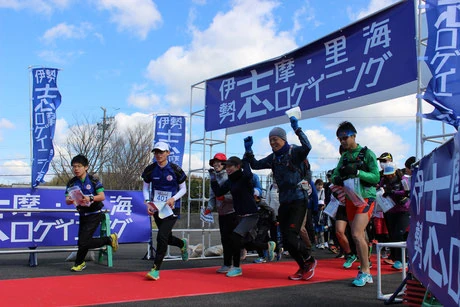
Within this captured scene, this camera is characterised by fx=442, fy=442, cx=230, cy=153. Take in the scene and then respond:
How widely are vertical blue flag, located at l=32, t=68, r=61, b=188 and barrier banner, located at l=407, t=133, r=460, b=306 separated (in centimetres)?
764

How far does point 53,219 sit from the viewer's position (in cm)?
766

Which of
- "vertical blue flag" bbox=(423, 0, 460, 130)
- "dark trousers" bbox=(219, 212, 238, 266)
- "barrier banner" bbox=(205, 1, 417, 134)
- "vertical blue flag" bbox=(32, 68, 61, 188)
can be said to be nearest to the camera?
"vertical blue flag" bbox=(423, 0, 460, 130)

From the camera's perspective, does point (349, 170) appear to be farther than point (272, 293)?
Yes

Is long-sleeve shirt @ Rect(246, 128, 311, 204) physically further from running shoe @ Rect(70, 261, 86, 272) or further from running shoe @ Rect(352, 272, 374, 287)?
running shoe @ Rect(70, 261, 86, 272)

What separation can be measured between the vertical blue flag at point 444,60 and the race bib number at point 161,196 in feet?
11.1

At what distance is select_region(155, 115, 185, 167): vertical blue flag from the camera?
40.8ft

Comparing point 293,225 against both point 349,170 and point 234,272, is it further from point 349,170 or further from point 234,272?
point 234,272

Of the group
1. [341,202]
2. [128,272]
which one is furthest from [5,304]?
[341,202]

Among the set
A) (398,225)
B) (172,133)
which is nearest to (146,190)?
(398,225)

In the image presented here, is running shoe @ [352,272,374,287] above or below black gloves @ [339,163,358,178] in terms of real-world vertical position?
below

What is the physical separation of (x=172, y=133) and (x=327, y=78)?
6.15 metres

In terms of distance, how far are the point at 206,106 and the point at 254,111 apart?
1460 mm

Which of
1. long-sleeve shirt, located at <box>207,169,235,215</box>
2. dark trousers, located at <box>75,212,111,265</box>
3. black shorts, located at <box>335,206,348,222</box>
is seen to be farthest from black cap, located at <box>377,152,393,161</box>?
dark trousers, located at <box>75,212,111,265</box>

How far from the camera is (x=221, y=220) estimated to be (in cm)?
649
